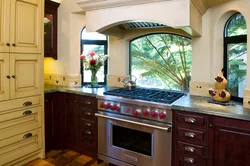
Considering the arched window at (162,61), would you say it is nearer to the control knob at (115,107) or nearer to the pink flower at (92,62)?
the pink flower at (92,62)

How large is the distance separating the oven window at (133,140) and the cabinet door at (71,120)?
70 centimetres

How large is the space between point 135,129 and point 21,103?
56.5 inches

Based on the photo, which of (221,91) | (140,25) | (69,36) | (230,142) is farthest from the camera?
(69,36)

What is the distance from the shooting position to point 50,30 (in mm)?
3385

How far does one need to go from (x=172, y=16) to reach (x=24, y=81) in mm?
1919

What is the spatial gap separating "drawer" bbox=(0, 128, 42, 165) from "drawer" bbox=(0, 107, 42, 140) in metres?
0.06

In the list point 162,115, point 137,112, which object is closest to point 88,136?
point 137,112

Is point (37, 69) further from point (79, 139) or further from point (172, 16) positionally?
point (172, 16)

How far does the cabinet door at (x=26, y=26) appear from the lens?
7.97 ft

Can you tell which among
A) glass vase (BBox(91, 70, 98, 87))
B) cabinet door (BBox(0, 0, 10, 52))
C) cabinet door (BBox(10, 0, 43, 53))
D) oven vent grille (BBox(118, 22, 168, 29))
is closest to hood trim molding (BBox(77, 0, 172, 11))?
oven vent grille (BBox(118, 22, 168, 29))

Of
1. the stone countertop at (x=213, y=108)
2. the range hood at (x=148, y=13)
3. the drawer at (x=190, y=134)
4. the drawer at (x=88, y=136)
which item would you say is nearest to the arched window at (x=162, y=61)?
the range hood at (x=148, y=13)

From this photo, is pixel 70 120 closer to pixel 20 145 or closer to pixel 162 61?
pixel 20 145

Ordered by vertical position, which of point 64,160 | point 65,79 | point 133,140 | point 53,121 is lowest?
point 64,160

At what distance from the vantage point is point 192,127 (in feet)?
6.98
